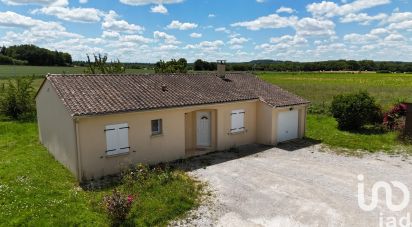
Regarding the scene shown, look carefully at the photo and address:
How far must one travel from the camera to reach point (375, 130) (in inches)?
801

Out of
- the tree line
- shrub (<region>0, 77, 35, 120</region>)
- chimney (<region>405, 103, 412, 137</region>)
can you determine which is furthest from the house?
the tree line

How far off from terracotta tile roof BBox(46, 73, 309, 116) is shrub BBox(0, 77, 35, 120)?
14.1 meters

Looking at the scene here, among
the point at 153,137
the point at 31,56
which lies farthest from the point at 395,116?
the point at 31,56

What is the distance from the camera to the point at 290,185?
11.6m

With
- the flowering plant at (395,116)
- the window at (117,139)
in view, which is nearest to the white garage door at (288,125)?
the flowering plant at (395,116)

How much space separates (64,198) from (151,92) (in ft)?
19.8

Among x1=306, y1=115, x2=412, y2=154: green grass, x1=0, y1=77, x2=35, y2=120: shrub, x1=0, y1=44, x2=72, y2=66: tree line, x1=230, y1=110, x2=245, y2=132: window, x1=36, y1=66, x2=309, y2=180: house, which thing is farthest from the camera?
x1=0, y1=44, x2=72, y2=66: tree line

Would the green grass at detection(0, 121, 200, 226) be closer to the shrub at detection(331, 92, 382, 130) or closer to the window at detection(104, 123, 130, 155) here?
the window at detection(104, 123, 130, 155)

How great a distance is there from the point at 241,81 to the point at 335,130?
6794mm

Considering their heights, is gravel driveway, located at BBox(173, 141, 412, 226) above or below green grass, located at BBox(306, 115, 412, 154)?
below

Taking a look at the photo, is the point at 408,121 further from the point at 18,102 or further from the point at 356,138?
the point at 18,102

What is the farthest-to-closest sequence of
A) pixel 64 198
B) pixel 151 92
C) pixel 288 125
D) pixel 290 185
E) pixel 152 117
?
pixel 288 125 → pixel 151 92 → pixel 152 117 → pixel 290 185 → pixel 64 198

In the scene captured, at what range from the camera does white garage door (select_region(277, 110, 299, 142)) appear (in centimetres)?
1762

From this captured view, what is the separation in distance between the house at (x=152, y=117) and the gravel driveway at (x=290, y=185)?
1192mm
